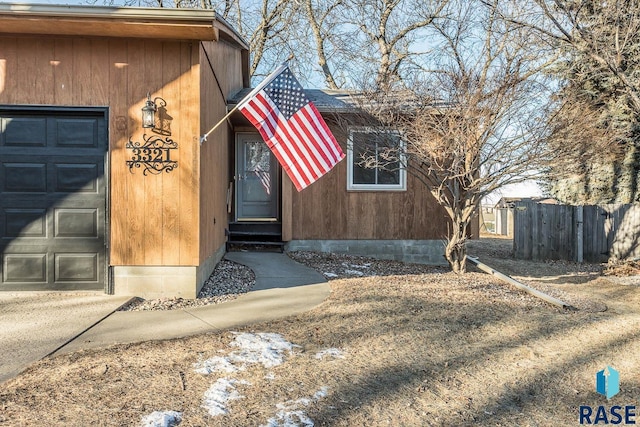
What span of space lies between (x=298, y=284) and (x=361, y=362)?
303 centimetres

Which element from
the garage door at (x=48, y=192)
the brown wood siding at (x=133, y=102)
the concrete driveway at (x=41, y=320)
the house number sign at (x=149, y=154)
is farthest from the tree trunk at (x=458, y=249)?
the garage door at (x=48, y=192)

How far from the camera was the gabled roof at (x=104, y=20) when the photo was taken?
4.84m

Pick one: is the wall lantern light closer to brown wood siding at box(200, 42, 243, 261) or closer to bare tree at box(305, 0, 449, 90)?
brown wood siding at box(200, 42, 243, 261)

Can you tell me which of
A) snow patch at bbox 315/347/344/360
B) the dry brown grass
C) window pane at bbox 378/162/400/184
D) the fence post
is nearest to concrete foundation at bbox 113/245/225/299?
the dry brown grass

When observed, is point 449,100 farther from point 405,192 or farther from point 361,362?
point 361,362

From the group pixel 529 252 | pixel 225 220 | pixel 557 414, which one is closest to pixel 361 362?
pixel 557 414

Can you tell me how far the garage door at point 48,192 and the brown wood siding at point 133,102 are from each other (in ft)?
0.65

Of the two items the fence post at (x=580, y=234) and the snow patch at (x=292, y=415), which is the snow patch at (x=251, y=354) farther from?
the fence post at (x=580, y=234)

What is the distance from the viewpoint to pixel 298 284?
6570mm

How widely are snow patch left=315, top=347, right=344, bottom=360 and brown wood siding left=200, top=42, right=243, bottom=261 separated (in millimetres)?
2555

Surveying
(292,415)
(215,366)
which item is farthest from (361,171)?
(292,415)

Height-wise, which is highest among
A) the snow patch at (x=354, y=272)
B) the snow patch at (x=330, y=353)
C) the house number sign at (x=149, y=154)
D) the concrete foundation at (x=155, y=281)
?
the house number sign at (x=149, y=154)

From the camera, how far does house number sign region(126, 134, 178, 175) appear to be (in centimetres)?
552

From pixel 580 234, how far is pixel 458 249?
6238 mm
